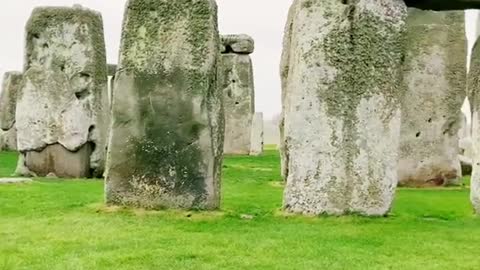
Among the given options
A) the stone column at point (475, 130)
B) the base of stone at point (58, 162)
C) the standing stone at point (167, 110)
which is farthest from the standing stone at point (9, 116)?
the stone column at point (475, 130)

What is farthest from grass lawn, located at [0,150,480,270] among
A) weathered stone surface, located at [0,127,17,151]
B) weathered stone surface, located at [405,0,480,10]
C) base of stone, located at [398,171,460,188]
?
weathered stone surface, located at [0,127,17,151]

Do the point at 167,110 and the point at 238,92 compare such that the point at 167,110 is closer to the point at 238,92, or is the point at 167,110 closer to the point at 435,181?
the point at 435,181

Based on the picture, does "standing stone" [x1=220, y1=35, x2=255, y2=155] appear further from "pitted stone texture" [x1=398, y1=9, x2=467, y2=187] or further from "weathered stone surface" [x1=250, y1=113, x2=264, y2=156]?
"pitted stone texture" [x1=398, y1=9, x2=467, y2=187]

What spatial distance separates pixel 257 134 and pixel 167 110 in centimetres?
1651

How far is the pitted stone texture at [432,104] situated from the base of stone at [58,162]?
217 inches

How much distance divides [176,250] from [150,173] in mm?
2235

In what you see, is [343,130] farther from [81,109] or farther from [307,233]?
[81,109]

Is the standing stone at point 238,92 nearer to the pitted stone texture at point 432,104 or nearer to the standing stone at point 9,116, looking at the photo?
the standing stone at point 9,116

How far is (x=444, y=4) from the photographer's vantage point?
10695 millimetres

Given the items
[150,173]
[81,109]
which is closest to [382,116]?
[150,173]

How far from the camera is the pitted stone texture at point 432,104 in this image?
1487cm

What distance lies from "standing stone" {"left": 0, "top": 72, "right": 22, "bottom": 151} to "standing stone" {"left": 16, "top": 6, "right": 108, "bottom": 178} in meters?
11.0

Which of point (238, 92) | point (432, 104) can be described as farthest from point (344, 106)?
point (238, 92)

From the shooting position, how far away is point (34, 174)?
1497 cm
